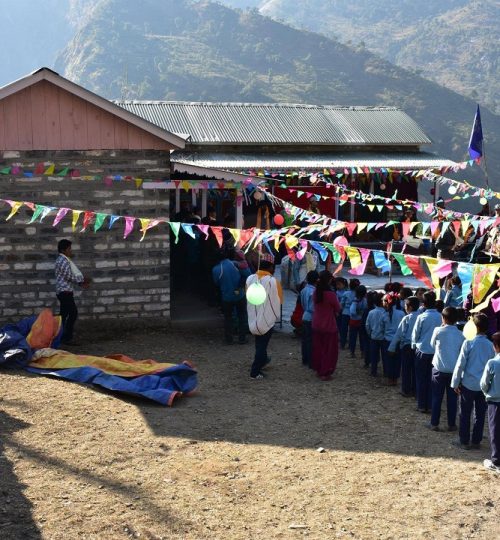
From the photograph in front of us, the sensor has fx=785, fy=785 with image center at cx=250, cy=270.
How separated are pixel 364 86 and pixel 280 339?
255 ft

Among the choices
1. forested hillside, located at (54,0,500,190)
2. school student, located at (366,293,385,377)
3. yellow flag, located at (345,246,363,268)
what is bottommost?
school student, located at (366,293,385,377)

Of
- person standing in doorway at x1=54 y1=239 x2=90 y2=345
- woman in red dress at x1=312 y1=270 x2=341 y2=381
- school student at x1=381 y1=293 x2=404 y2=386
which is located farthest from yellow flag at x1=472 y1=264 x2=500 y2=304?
Result: person standing in doorway at x1=54 y1=239 x2=90 y2=345

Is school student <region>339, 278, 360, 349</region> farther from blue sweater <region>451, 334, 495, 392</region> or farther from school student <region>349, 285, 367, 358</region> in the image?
blue sweater <region>451, 334, 495, 392</region>

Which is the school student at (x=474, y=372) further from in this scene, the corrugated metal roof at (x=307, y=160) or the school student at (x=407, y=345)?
the corrugated metal roof at (x=307, y=160)

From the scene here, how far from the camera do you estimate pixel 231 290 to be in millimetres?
12469

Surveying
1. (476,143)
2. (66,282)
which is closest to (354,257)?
(66,282)

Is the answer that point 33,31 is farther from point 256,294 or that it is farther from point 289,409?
point 289,409

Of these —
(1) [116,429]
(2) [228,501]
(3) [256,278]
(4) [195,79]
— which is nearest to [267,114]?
(3) [256,278]

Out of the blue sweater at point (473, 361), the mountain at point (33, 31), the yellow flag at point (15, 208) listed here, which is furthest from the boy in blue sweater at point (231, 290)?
the mountain at point (33, 31)

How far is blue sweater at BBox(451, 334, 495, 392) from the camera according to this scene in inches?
320

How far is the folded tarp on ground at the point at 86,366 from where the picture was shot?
→ 32.8 ft

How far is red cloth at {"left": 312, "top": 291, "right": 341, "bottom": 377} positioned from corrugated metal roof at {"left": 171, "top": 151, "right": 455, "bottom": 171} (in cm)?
958

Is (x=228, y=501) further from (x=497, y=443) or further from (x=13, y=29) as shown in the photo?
(x=13, y=29)

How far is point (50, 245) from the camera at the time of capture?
12.6m
